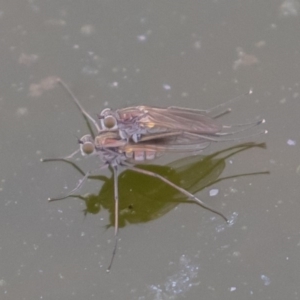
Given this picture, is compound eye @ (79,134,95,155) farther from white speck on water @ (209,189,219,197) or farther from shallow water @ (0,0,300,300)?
white speck on water @ (209,189,219,197)

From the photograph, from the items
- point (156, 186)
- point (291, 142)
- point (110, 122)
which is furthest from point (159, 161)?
Result: point (291, 142)

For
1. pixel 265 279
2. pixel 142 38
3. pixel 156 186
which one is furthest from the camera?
pixel 142 38

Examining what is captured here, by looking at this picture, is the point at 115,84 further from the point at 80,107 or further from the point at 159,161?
the point at 159,161

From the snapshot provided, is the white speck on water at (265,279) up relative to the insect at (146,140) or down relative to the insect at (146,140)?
down

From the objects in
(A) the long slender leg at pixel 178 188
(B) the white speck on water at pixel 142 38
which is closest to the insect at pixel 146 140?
(A) the long slender leg at pixel 178 188

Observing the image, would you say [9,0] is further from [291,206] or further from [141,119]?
[291,206]

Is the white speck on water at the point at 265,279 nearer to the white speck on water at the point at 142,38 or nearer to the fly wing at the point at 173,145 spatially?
the fly wing at the point at 173,145

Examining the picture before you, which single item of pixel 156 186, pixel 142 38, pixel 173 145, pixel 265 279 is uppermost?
pixel 142 38

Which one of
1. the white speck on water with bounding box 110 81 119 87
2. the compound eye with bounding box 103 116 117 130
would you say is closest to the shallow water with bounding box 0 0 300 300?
the white speck on water with bounding box 110 81 119 87

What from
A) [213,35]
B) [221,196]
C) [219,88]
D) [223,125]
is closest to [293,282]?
[221,196]
